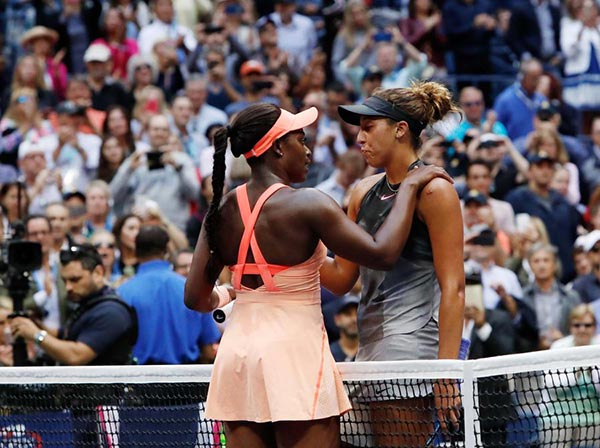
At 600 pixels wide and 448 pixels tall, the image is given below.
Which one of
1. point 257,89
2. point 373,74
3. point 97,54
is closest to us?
point 257,89

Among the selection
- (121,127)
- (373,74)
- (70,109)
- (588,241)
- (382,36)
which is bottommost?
(588,241)

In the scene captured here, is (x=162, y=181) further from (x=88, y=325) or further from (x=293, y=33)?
(x=293, y=33)

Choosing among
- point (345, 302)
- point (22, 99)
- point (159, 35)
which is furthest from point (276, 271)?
point (159, 35)

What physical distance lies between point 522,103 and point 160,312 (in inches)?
300

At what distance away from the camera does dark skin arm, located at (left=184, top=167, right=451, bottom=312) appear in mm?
5441

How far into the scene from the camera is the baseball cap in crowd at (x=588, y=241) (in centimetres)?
1199

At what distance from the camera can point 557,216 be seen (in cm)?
1344

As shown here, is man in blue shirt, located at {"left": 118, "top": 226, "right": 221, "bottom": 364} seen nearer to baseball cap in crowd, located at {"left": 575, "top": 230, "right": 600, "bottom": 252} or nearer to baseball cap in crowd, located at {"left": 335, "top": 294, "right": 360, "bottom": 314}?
baseball cap in crowd, located at {"left": 335, "top": 294, "right": 360, "bottom": 314}

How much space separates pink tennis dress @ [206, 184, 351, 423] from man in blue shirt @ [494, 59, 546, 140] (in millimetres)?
10458

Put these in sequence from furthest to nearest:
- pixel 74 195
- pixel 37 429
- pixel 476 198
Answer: pixel 74 195
pixel 476 198
pixel 37 429

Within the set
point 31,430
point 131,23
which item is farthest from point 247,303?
point 131,23

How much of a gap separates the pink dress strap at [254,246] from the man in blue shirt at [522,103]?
1052cm

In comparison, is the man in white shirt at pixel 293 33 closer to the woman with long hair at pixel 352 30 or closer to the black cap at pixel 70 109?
the woman with long hair at pixel 352 30

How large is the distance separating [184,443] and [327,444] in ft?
3.84
